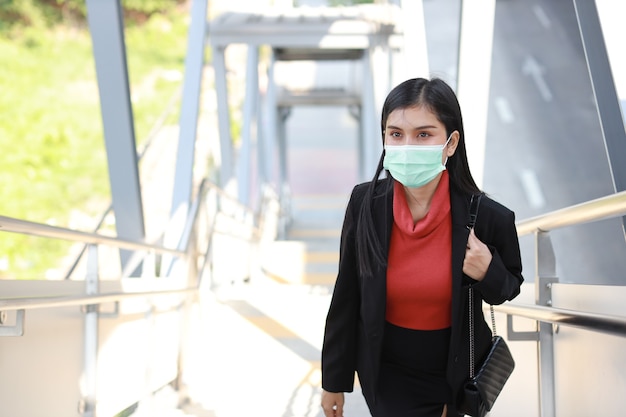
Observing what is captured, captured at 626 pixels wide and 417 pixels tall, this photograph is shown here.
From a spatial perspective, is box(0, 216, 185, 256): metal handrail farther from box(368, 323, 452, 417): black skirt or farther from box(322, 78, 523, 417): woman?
box(368, 323, 452, 417): black skirt

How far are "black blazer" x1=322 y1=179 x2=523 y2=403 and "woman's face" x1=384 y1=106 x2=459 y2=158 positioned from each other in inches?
4.7

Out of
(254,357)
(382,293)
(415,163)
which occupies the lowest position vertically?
(254,357)

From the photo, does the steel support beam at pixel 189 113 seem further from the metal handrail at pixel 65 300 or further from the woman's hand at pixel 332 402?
the woman's hand at pixel 332 402

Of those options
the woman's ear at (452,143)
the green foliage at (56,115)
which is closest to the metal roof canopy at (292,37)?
the woman's ear at (452,143)

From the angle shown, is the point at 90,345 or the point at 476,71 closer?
the point at 90,345

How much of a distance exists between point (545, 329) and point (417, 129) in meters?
1.14

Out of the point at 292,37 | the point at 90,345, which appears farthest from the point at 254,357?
the point at 292,37

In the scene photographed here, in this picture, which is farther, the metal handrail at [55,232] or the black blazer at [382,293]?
the metal handrail at [55,232]

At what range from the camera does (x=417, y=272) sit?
1.75 m

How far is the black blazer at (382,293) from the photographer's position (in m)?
1.73

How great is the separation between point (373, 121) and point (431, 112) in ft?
26.7

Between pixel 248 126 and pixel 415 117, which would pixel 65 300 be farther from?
pixel 248 126

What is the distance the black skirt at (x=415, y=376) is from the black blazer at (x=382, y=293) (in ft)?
0.12

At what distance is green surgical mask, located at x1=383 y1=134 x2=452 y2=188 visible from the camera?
1754 mm
